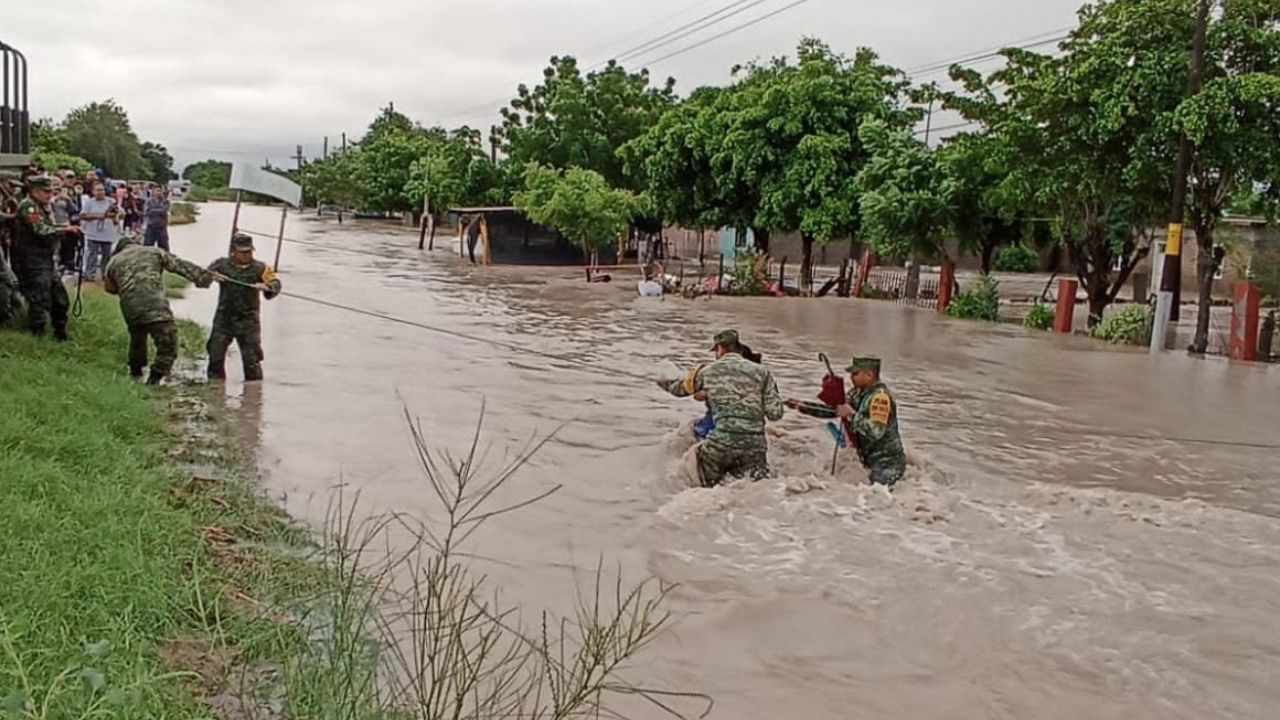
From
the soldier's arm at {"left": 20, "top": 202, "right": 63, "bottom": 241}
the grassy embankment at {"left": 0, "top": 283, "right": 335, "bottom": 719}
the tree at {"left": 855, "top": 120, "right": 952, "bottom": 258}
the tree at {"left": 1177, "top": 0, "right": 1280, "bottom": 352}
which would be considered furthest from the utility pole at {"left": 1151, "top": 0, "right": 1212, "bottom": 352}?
the soldier's arm at {"left": 20, "top": 202, "right": 63, "bottom": 241}

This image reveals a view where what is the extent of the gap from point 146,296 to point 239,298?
92 cm

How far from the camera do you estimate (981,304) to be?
79.0ft

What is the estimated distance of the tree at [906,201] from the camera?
79.5ft

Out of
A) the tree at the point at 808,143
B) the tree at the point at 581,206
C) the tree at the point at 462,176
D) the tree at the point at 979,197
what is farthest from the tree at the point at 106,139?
the tree at the point at 979,197

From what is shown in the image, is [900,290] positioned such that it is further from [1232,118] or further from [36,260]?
[36,260]

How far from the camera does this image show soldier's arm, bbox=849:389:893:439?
796cm

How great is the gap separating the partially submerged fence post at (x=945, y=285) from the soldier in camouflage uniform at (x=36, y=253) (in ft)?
62.7

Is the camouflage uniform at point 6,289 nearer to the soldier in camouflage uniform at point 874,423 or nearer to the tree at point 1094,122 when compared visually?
the soldier in camouflage uniform at point 874,423

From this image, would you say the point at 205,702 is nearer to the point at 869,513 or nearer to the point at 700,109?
the point at 869,513

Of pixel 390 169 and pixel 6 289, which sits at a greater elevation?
pixel 390 169

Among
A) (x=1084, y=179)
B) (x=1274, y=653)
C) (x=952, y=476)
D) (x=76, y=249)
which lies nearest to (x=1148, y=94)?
(x=1084, y=179)

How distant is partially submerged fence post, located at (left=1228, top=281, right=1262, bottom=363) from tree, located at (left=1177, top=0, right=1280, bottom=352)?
0.59 metres

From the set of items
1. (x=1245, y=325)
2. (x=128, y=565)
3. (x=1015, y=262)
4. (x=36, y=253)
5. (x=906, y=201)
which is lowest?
(x=128, y=565)

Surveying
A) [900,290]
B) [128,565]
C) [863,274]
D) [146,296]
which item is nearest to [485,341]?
[146,296]
